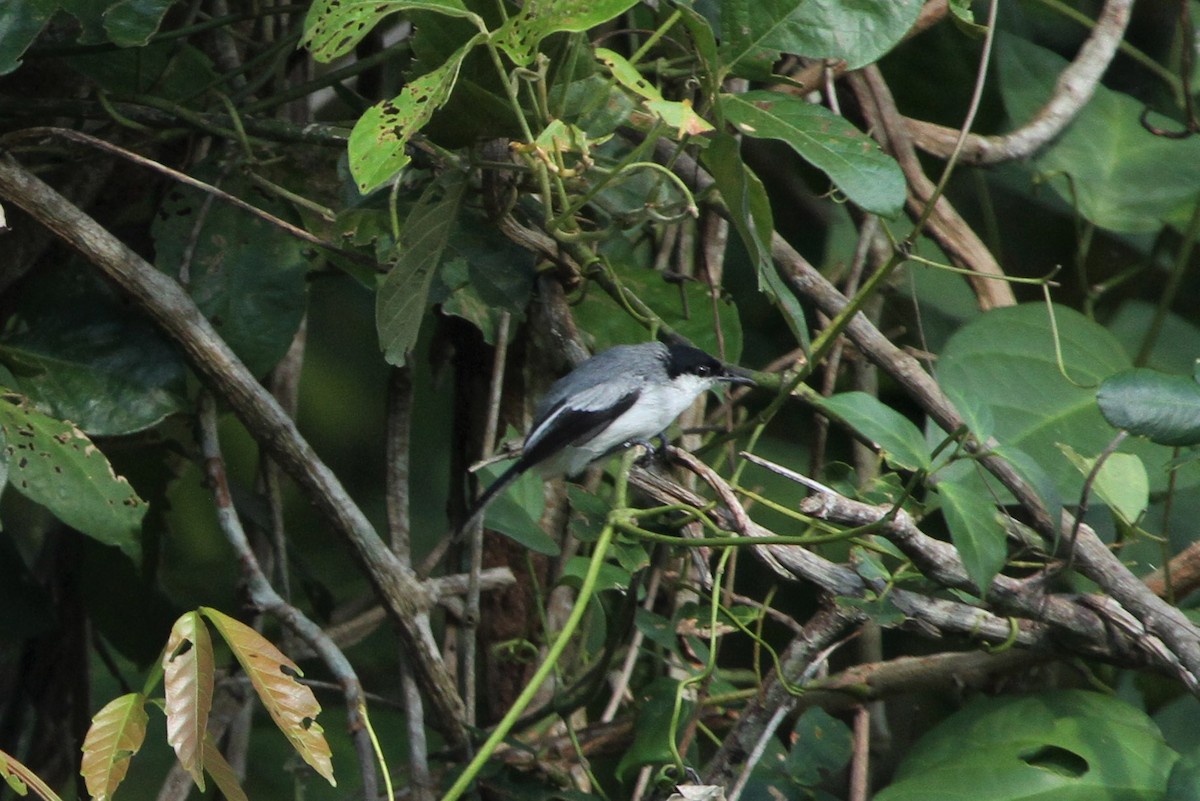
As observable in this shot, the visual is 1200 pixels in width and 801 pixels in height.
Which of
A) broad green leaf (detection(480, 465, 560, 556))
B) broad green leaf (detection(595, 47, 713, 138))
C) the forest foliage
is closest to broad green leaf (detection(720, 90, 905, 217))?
the forest foliage

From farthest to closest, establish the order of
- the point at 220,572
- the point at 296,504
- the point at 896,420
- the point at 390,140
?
1. the point at 296,504
2. the point at 220,572
3. the point at 896,420
4. the point at 390,140

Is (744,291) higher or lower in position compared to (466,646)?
higher

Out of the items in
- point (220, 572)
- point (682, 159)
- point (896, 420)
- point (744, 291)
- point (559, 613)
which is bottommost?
point (220, 572)

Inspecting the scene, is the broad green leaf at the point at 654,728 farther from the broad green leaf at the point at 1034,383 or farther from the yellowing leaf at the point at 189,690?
the yellowing leaf at the point at 189,690

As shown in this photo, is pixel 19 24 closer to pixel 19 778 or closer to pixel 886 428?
pixel 19 778

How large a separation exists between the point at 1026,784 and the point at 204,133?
1.80 metres

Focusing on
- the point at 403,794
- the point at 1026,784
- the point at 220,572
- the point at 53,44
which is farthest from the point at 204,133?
the point at 1026,784

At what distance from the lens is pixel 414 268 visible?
197 centimetres

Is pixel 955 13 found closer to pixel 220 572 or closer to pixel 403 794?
pixel 403 794

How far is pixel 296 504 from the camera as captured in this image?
383 cm

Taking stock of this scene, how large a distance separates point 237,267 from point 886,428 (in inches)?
48.2

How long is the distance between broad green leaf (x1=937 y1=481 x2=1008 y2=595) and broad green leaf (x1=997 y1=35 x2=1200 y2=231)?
143cm

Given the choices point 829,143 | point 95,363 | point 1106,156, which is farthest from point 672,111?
point 1106,156

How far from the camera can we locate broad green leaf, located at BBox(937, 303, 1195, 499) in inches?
90.4
